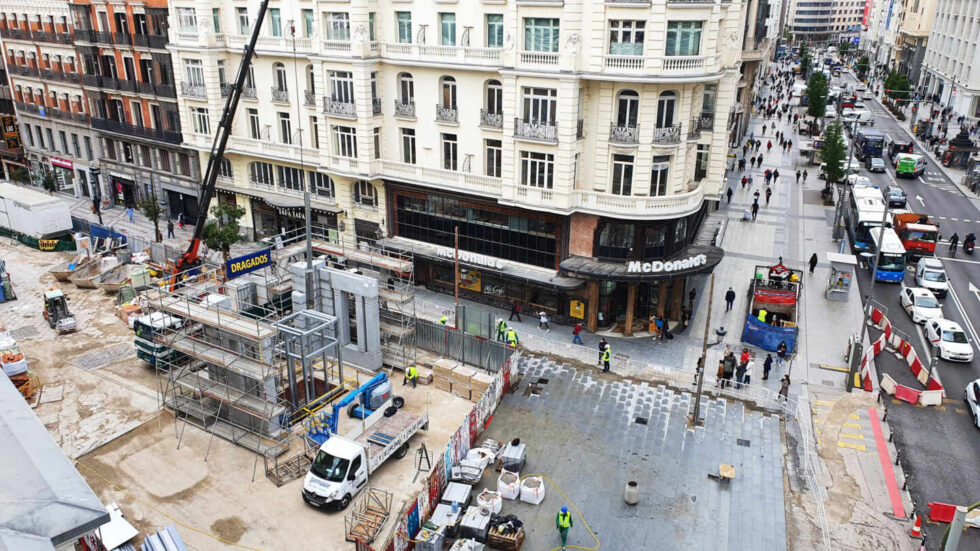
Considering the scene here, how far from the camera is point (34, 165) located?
73.2 meters

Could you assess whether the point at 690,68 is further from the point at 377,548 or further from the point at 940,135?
the point at 940,135

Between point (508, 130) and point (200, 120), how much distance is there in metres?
28.3

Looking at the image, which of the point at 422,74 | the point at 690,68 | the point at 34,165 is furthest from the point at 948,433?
the point at 34,165

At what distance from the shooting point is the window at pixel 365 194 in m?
47.8

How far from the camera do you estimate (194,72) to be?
5259cm

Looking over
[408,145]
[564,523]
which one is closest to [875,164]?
[408,145]

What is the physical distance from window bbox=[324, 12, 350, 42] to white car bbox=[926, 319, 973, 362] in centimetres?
3959

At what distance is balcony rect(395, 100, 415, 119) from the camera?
145 feet

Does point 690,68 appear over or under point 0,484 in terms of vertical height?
over

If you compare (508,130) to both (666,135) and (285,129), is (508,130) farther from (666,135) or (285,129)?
(285,129)

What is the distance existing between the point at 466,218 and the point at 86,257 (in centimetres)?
2890

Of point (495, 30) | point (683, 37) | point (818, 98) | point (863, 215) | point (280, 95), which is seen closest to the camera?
point (683, 37)

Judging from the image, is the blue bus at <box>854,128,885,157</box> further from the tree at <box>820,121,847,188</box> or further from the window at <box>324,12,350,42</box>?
the window at <box>324,12,350,42</box>

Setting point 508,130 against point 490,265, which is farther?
point 490,265
